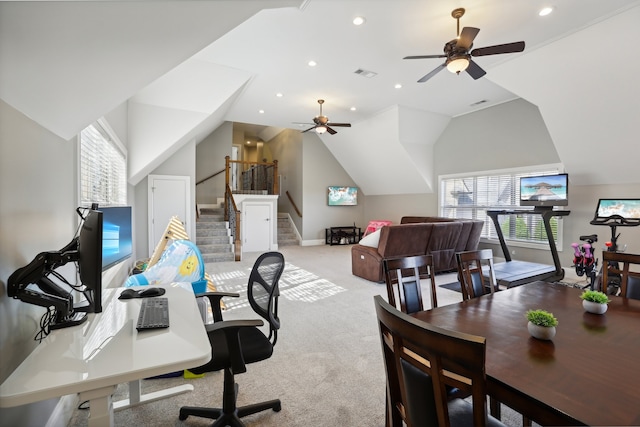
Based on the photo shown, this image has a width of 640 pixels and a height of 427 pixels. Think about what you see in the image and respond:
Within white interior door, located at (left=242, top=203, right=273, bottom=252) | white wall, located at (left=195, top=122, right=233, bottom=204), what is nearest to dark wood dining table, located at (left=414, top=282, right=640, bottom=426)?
white interior door, located at (left=242, top=203, right=273, bottom=252)

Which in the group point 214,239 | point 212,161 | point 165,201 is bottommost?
point 214,239

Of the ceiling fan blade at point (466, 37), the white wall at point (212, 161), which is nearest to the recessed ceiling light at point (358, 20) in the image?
the ceiling fan blade at point (466, 37)

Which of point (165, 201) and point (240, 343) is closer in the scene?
point (240, 343)

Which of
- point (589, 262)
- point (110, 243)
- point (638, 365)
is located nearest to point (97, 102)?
point (110, 243)

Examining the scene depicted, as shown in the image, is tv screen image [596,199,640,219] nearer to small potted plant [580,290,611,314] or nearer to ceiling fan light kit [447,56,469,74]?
ceiling fan light kit [447,56,469,74]

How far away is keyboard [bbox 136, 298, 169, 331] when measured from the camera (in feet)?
4.38

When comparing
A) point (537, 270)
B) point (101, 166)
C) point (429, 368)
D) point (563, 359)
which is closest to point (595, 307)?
point (563, 359)

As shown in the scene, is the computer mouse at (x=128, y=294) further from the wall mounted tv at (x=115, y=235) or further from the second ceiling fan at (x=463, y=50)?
the second ceiling fan at (x=463, y=50)

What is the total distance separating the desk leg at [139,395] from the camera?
72.6 inches

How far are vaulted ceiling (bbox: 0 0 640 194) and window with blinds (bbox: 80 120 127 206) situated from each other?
2.36 feet

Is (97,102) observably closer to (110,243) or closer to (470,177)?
(110,243)

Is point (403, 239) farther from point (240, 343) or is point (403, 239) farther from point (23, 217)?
point (23, 217)

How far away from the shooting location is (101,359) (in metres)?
1.08

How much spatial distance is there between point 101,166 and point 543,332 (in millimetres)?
4017
